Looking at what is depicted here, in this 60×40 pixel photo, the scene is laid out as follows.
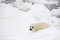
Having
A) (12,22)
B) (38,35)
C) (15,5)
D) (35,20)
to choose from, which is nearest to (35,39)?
(38,35)

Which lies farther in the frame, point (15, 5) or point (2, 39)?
point (15, 5)

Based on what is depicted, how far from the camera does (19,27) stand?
117 centimetres

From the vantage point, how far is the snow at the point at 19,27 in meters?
1.11

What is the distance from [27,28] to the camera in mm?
1151

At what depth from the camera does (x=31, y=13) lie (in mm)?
1207

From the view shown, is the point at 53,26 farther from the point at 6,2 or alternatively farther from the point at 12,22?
the point at 6,2

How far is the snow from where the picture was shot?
3.63 feet

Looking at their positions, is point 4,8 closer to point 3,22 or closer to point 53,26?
point 3,22

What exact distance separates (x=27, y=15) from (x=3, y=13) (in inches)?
11.3

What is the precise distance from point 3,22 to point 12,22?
104 mm

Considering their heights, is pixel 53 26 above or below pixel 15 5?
below

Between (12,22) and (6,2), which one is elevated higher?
(6,2)

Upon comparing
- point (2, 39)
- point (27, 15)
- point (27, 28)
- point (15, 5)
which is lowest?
point (2, 39)

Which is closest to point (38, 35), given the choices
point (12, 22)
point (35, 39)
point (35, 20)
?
point (35, 39)
